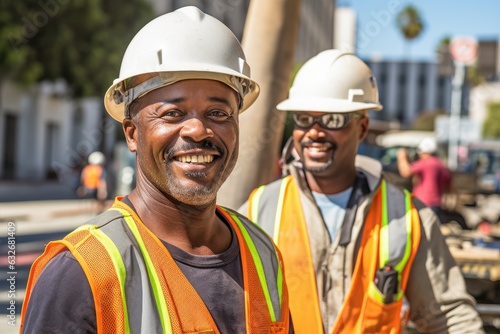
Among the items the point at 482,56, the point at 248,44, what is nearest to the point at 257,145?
the point at 248,44

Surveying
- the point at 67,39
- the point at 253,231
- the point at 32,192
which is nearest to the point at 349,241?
the point at 253,231

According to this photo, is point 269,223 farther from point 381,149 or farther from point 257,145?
point 381,149

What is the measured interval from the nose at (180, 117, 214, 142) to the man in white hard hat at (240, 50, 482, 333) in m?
1.20

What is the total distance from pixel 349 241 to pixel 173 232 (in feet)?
4.08

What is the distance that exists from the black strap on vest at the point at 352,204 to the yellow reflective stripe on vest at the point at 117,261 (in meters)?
1.46

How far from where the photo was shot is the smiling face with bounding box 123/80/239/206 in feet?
6.51

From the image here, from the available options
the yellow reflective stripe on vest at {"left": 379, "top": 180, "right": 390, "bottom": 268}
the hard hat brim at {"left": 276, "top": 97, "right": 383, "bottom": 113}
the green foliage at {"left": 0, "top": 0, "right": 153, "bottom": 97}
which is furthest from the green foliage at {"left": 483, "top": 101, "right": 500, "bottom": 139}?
the yellow reflective stripe on vest at {"left": 379, "top": 180, "right": 390, "bottom": 268}

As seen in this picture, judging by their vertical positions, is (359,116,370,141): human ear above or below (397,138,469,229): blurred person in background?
above

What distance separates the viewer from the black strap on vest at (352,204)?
3.11 metres

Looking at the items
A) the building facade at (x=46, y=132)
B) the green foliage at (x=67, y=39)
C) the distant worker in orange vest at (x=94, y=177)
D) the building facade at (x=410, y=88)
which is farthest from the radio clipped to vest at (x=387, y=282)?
the building facade at (x=410, y=88)

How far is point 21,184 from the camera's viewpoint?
31.5m

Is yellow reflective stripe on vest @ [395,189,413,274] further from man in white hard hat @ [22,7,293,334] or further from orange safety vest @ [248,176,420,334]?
man in white hard hat @ [22,7,293,334]

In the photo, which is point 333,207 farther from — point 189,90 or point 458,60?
point 458,60

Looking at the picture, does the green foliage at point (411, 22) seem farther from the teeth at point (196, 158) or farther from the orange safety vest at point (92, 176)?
the teeth at point (196, 158)
